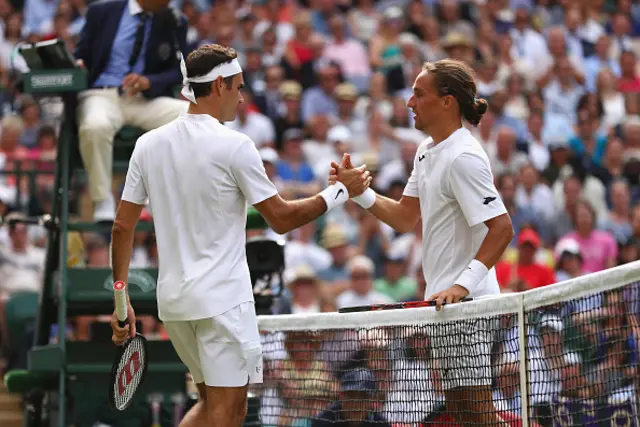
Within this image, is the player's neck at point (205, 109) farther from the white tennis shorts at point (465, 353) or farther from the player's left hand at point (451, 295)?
the white tennis shorts at point (465, 353)

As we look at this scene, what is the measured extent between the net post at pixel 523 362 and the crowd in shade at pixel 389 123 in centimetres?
450

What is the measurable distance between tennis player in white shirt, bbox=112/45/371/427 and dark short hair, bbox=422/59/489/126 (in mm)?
956

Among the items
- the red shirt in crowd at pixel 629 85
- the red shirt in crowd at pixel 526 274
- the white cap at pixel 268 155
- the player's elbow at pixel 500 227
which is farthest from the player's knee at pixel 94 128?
the red shirt in crowd at pixel 629 85

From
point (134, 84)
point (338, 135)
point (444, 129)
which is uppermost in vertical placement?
point (338, 135)

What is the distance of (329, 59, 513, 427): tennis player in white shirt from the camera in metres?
5.95

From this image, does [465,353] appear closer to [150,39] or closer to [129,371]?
[129,371]

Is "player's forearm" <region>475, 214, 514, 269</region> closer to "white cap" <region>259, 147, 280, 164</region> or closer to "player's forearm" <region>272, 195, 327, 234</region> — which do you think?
"player's forearm" <region>272, 195, 327, 234</region>

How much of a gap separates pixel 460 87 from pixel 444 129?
22 centimetres

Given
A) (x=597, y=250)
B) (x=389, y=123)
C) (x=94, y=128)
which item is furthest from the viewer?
(x=389, y=123)

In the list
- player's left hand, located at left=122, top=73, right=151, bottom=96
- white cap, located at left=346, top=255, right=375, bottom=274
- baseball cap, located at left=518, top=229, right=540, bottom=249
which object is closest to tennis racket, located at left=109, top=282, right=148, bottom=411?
player's left hand, located at left=122, top=73, right=151, bottom=96

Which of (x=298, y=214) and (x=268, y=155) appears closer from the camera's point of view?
(x=298, y=214)

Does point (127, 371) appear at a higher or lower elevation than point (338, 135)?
lower

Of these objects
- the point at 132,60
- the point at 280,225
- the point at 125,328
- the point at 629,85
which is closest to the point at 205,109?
the point at 280,225

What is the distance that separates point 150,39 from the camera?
29.6ft
